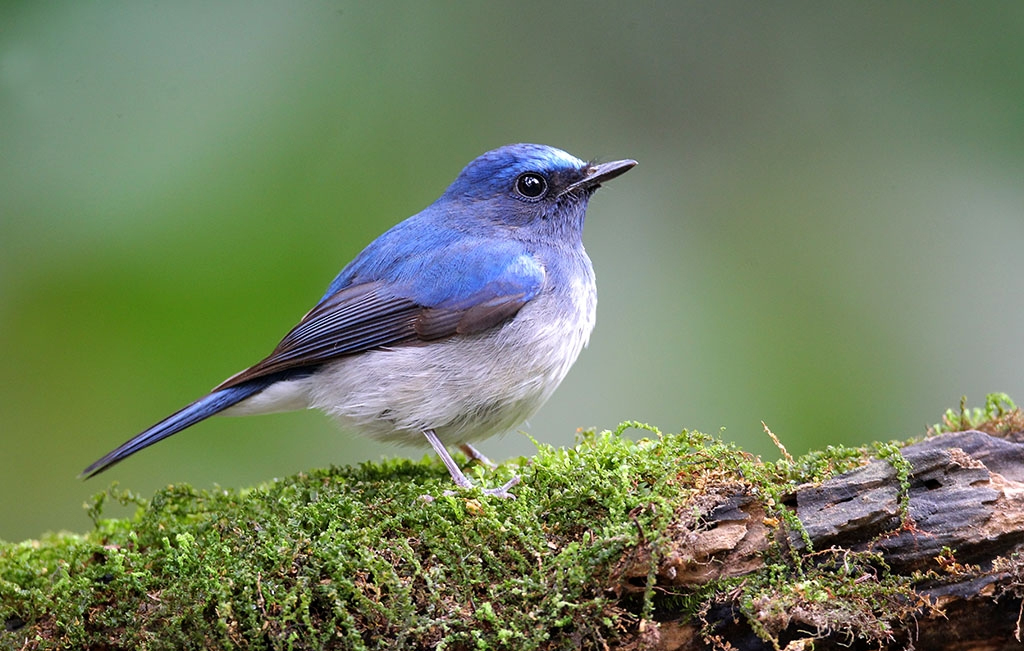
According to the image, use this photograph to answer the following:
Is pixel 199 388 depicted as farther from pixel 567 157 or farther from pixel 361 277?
pixel 567 157

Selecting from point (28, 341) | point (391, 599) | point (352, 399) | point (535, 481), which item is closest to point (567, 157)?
point (352, 399)

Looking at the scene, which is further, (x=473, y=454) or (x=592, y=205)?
(x=592, y=205)

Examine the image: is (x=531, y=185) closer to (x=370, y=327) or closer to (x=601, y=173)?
Result: (x=601, y=173)

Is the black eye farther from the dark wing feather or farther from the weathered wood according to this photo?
the weathered wood

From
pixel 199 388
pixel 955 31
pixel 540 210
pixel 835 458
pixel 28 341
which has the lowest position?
pixel 835 458

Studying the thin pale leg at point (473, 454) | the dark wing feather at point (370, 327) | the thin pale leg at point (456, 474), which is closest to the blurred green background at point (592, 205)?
the dark wing feather at point (370, 327)

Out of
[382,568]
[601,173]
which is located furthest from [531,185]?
[382,568]
